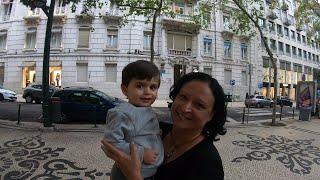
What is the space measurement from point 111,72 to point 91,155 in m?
23.2

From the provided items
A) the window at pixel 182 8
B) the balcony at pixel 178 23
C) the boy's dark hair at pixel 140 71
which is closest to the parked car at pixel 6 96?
the balcony at pixel 178 23

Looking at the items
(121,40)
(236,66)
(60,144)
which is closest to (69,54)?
(121,40)

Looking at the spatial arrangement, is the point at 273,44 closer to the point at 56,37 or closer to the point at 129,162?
the point at 56,37

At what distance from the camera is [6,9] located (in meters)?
33.3

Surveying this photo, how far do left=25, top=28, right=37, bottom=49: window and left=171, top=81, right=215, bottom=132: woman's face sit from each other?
105 ft

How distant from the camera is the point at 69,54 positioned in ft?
98.2

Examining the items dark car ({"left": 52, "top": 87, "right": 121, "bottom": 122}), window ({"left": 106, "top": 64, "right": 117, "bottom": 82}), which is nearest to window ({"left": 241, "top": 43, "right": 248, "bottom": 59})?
window ({"left": 106, "top": 64, "right": 117, "bottom": 82})

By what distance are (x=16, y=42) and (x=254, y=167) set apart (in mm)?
29491

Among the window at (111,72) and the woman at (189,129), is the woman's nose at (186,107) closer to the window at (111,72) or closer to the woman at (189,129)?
the woman at (189,129)

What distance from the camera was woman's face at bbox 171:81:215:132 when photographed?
70.7 inches

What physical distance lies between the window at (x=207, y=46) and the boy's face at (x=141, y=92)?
32.3m

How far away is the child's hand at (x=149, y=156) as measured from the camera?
1851 millimetres

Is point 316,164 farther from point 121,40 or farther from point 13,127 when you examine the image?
point 121,40

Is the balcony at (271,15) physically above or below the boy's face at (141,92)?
above
